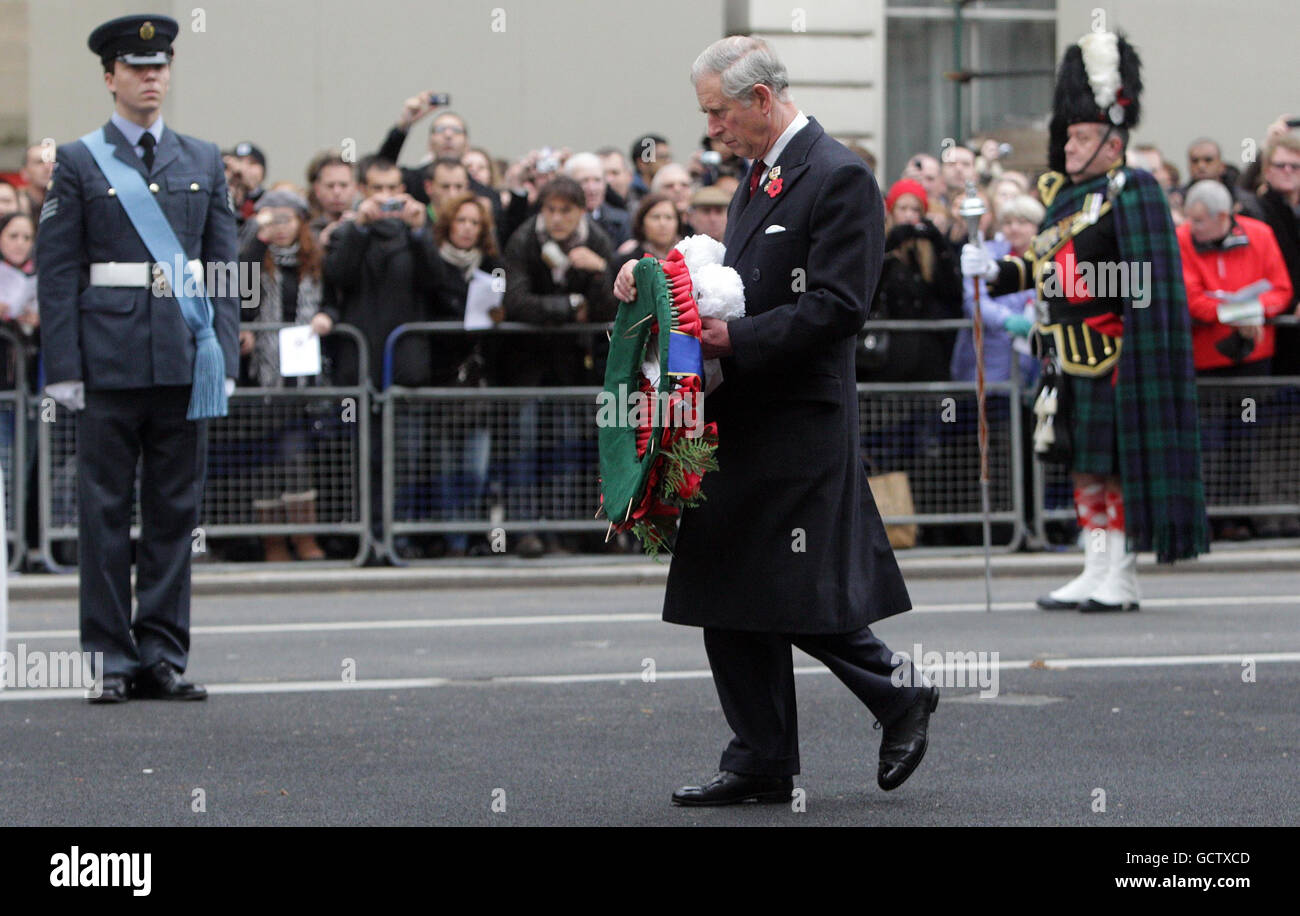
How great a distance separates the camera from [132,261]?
8.45 metres

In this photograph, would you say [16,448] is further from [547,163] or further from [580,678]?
[580,678]

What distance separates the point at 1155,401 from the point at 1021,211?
3.00 m

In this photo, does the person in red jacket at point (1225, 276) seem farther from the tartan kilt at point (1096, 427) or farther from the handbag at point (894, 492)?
the tartan kilt at point (1096, 427)

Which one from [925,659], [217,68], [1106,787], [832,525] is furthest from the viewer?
[217,68]

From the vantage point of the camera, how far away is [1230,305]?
13266 mm

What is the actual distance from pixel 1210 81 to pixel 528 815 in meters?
17.4

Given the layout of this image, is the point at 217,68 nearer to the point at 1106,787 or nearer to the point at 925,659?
the point at 925,659

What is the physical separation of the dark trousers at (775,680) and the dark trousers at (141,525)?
2.95m

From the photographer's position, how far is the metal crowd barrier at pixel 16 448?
41.4ft

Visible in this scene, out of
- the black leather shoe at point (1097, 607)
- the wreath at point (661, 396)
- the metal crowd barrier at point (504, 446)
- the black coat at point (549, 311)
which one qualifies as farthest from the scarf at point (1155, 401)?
the wreath at point (661, 396)

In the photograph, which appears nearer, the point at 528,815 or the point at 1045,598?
the point at 528,815

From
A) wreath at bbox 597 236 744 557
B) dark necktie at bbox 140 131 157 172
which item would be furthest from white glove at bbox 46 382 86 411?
wreath at bbox 597 236 744 557

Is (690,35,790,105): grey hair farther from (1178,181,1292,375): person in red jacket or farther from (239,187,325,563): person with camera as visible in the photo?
(1178,181,1292,375): person in red jacket

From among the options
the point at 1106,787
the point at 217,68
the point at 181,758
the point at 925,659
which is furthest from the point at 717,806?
the point at 217,68
